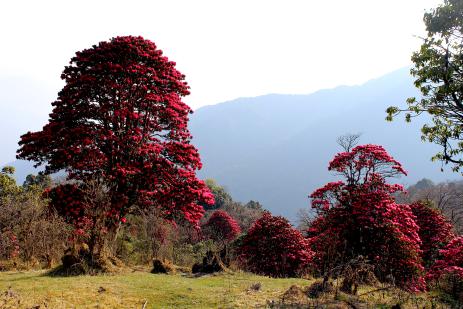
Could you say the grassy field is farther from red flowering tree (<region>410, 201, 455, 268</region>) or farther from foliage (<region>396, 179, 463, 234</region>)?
red flowering tree (<region>410, 201, 455, 268</region>)

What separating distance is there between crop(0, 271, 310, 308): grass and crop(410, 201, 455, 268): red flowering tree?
12.4 metres

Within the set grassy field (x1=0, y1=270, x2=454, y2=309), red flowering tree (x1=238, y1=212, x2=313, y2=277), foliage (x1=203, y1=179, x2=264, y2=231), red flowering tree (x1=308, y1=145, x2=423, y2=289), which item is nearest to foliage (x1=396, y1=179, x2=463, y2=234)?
red flowering tree (x1=308, y1=145, x2=423, y2=289)

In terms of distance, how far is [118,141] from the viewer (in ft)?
54.0

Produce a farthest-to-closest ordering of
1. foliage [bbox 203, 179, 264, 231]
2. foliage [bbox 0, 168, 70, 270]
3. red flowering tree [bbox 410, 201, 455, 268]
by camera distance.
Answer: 1. foliage [bbox 203, 179, 264, 231]
2. red flowering tree [bbox 410, 201, 455, 268]
3. foliage [bbox 0, 168, 70, 270]

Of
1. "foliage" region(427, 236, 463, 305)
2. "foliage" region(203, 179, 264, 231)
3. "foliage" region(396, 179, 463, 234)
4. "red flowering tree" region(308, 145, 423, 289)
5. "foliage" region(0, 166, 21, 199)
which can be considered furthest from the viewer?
"foliage" region(203, 179, 264, 231)

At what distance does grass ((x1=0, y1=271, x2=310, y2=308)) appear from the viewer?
9.84 m

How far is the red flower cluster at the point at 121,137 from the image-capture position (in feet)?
53.6

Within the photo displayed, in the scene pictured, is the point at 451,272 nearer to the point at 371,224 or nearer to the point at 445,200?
the point at 371,224

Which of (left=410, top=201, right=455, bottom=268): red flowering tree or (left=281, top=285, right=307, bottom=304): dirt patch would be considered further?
(left=410, top=201, right=455, bottom=268): red flowering tree

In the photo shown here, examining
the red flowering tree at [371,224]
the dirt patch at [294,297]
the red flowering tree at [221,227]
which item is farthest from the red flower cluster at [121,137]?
the red flowering tree at [221,227]

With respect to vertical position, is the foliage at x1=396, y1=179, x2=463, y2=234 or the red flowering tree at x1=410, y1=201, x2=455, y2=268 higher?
the foliage at x1=396, y1=179, x2=463, y2=234

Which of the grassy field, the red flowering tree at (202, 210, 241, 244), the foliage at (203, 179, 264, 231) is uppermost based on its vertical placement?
the foliage at (203, 179, 264, 231)

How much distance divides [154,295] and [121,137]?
26.6 feet

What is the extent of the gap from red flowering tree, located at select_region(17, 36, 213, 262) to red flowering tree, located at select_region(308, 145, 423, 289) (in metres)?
5.51
